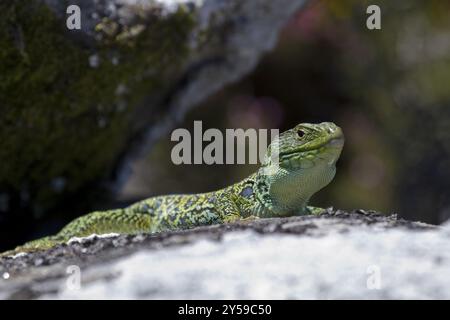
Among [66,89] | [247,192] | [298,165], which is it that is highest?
[66,89]

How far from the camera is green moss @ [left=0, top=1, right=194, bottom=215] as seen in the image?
593 centimetres

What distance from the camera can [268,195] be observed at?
5324 mm

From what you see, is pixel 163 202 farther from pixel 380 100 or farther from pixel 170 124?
pixel 380 100

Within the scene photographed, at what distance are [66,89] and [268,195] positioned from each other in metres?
2.03

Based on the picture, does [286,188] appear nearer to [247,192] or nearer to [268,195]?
[268,195]

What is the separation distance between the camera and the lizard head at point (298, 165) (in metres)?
4.98

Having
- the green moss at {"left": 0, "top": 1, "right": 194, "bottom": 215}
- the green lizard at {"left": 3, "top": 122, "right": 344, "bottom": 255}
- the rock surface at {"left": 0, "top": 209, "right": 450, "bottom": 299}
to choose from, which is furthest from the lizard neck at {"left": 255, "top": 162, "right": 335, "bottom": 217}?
the green moss at {"left": 0, "top": 1, "right": 194, "bottom": 215}

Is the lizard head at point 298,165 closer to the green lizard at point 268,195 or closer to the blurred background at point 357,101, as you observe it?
the green lizard at point 268,195

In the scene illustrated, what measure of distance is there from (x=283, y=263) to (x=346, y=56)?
33.0ft

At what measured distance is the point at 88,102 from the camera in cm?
659

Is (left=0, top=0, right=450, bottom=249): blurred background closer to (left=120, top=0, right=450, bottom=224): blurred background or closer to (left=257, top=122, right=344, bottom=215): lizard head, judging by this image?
(left=120, top=0, right=450, bottom=224): blurred background

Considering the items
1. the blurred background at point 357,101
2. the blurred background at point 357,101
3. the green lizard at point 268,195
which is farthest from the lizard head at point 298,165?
the blurred background at point 357,101

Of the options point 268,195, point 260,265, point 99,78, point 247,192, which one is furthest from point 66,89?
point 260,265
